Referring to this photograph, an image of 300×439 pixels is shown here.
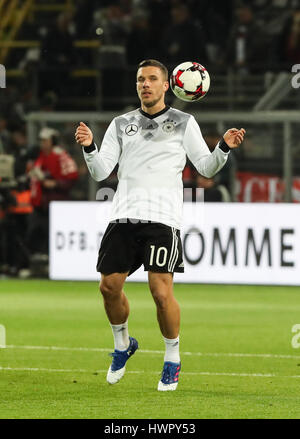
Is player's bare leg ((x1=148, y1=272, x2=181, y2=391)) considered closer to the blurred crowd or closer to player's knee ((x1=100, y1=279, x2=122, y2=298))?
player's knee ((x1=100, y1=279, x2=122, y2=298))

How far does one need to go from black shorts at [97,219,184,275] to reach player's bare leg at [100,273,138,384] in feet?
0.25

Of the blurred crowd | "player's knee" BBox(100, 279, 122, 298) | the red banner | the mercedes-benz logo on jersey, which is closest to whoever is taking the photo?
"player's knee" BBox(100, 279, 122, 298)

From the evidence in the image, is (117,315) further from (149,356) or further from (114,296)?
(149,356)

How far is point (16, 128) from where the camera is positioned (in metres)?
20.8

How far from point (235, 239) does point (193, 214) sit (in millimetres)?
702

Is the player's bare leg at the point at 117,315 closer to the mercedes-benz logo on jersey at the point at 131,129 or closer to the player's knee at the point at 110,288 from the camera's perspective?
the player's knee at the point at 110,288

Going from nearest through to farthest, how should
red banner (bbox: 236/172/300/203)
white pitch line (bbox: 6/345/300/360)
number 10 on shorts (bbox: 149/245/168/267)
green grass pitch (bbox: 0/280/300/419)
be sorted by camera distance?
1. green grass pitch (bbox: 0/280/300/419)
2. number 10 on shorts (bbox: 149/245/168/267)
3. white pitch line (bbox: 6/345/300/360)
4. red banner (bbox: 236/172/300/203)

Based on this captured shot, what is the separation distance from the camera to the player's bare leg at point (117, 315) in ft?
27.5

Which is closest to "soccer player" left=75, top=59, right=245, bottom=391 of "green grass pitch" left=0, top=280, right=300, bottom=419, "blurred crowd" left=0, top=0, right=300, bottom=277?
"green grass pitch" left=0, top=280, right=300, bottom=419

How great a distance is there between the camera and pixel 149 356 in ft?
33.4

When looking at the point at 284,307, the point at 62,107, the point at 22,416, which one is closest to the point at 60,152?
the point at 62,107

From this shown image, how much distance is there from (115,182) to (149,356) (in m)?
8.56

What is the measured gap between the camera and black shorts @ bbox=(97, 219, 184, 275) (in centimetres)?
827

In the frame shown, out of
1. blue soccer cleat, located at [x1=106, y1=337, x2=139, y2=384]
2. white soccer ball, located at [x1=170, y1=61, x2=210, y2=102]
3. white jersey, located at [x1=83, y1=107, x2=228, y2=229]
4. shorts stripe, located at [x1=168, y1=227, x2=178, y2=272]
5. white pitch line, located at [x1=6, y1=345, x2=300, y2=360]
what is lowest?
white pitch line, located at [x1=6, y1=345, x2=300, y2=360]
